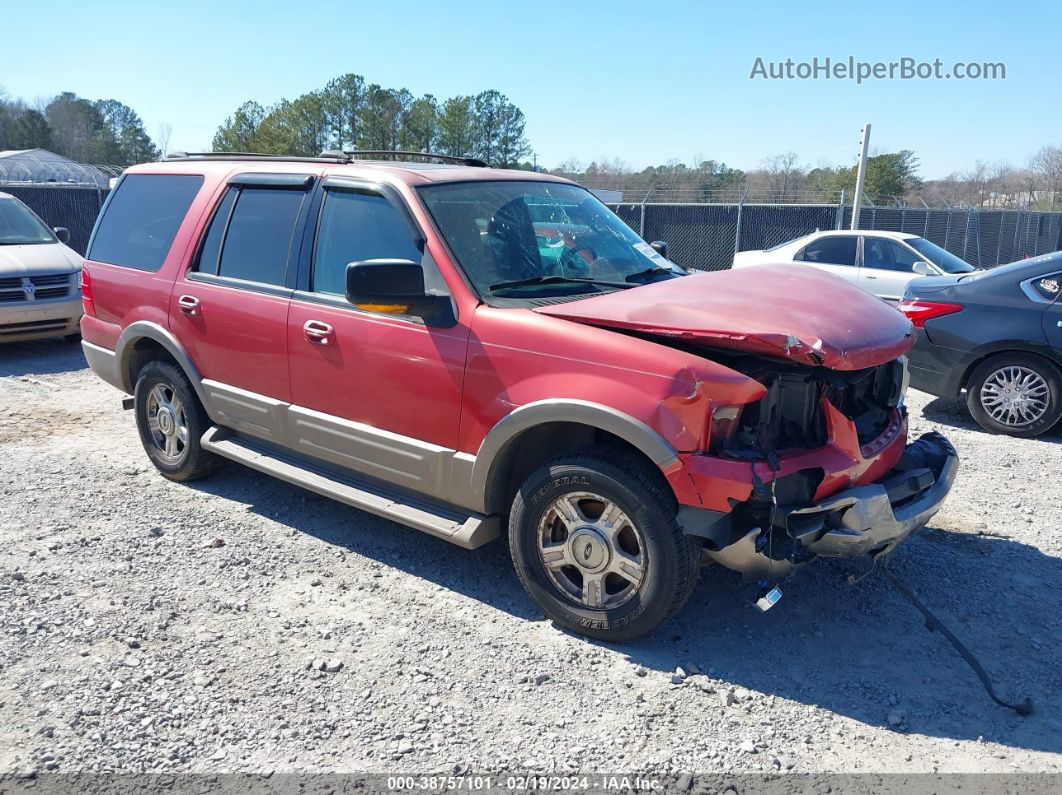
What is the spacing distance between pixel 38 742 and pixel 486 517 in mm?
1962

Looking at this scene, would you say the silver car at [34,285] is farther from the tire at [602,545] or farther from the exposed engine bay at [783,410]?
the exposed engine bay at [783,410]

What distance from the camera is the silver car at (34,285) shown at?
31.2 feet

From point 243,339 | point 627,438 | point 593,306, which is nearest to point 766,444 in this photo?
point 627,438

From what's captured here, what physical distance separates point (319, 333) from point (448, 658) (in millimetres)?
1802

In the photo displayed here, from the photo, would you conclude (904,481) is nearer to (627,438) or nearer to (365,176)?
(627,438)

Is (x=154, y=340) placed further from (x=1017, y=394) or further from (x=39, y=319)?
(x=1017, y=394)

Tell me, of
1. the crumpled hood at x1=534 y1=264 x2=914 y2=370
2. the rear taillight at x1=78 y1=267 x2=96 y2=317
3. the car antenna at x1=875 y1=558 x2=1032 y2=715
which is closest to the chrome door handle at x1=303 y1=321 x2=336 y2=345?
the crumpled hood at x1=534 y1=264 x2=914 y2=370

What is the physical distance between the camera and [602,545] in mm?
3596

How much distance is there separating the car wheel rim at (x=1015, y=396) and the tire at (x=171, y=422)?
19.8ft

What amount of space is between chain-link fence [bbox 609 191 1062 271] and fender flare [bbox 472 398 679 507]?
16.3 m

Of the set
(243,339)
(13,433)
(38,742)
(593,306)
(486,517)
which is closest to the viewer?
(38,742)

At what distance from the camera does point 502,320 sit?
12.3ft

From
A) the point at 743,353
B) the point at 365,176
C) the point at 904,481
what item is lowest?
the point at 904,481

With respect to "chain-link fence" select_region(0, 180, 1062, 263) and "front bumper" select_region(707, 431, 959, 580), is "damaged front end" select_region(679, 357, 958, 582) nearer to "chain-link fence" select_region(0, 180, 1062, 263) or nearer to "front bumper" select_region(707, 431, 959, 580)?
"front bumper" select_region(707, 431, 959, 580)
